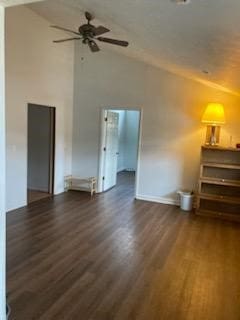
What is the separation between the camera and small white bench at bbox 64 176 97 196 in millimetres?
6714

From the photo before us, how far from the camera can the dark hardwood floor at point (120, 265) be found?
2.47 meters

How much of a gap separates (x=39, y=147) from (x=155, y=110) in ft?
9.50

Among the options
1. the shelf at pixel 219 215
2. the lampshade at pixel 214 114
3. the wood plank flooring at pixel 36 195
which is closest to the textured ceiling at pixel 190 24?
the lampshade at pixel 214 114

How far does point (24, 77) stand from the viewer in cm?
514

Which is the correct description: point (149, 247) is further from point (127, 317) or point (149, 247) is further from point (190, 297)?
point (127, 317)

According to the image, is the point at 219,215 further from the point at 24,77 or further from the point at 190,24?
the point at 24,77

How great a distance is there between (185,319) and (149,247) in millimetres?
1467

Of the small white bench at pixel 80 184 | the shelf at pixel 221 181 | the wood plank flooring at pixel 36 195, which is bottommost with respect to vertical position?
the wood plank flooring at pixel 36 195

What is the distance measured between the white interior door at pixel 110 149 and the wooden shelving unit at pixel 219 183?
2.42 meters

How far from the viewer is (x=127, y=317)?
2340 mm

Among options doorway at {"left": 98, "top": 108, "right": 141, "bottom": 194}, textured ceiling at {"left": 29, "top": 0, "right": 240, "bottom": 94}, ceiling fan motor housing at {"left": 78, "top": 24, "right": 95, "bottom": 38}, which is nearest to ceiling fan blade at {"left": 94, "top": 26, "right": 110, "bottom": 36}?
ceiling fan motor housing at {"left": 78, "top": 24, "right": 95, "bottom": 38}

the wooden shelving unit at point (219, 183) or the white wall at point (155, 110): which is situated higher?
the white wall at point (155, 110)

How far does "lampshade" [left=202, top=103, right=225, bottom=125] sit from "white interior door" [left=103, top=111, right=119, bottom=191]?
249cm

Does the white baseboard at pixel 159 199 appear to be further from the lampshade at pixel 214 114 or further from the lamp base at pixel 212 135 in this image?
the lampshade at pixel 214 114
